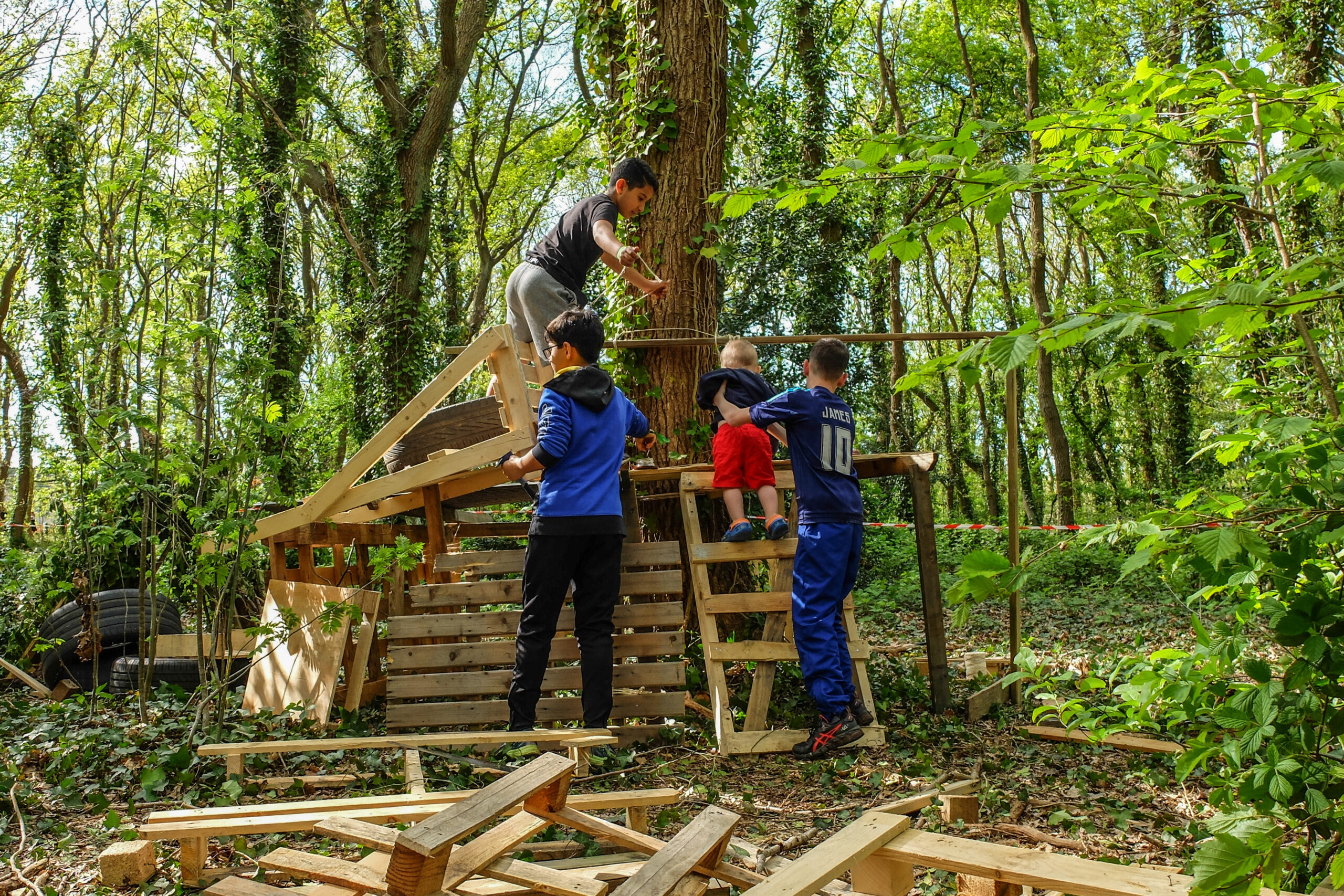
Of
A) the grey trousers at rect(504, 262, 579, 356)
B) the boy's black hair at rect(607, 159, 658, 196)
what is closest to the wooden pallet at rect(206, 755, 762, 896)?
the grey trousers at rect(504, 262, 579, 356)

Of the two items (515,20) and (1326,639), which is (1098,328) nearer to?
(1326,639)

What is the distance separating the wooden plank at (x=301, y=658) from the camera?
5.25m

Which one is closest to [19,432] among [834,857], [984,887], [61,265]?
[61,265]

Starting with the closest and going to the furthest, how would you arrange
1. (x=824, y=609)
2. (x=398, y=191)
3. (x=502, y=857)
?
1. (x=502, y=857)
2. (x=824, y=609)
3. (x=398, y=191)

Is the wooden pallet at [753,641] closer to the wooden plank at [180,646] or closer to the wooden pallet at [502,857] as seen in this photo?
the wooden pallet at [502,857]

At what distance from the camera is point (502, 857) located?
9.14 ft

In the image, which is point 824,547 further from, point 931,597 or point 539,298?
point 539,298

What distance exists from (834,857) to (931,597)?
3327 millimetres

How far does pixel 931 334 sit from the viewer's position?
5.62m

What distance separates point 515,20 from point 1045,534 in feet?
50.0

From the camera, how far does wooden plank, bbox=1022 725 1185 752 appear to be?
5000mm

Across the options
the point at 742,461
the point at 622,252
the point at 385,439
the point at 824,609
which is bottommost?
the point at 824,609

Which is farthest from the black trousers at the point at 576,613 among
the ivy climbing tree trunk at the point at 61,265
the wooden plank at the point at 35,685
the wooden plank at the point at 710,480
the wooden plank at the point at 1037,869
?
the wooden plank at the point at 35,685

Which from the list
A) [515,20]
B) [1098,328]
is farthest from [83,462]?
[515,20]
